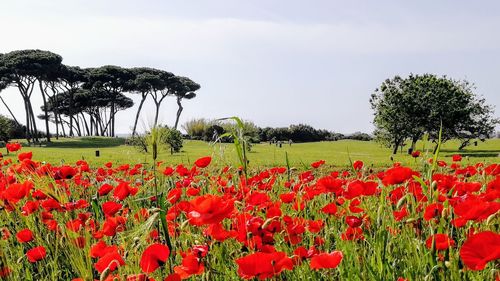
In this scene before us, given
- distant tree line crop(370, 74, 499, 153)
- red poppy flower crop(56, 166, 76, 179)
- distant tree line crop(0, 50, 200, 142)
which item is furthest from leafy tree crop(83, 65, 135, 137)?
red poppy flower crop(56, 166, 76, 179)

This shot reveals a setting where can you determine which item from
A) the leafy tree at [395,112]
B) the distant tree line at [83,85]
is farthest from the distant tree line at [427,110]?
the distant tree line at [83,85]

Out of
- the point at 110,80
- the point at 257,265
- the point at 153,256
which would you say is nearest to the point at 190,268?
the point at 153,256

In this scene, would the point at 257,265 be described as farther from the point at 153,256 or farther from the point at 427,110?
the point at 427,110

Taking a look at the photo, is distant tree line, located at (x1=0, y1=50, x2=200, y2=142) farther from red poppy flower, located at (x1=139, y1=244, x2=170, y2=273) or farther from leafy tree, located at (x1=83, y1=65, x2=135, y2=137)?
red poppy flower, located at (x1=139, y1=244, x2=170, y2=273)

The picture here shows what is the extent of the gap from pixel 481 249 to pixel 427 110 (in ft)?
113

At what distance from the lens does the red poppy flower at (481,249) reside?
3.80ft

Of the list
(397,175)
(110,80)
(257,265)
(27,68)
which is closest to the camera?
(257,265)

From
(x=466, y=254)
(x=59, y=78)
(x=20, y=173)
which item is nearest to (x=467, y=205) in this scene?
(x=466, y=254)

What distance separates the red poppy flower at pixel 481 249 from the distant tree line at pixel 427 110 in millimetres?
32767

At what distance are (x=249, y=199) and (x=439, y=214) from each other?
88 centimetres

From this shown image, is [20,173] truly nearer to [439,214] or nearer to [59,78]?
[439,214]

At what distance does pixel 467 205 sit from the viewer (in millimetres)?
1625

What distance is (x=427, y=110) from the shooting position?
33.7 m

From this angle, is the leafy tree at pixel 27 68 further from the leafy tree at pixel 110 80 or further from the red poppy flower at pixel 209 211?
the red poppy flower at pixel 209 211
